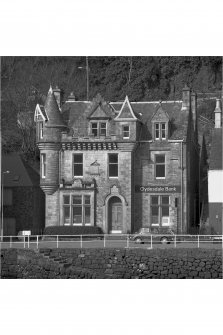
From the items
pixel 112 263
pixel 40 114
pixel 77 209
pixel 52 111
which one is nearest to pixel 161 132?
pixel 52 111

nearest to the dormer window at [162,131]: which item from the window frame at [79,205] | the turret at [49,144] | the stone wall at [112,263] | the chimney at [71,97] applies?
the window frame at [79,205]

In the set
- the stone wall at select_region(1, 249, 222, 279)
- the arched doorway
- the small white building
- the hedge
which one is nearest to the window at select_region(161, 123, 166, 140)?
the small white building

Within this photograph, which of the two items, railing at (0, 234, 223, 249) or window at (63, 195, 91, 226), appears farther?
window at (63, 195, 91, 226)

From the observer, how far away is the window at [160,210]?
146ft

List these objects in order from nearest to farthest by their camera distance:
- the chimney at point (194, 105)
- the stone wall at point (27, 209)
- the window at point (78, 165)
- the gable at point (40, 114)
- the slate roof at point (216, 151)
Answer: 1. the slate roof at point (216, 151)
2. the stone wall at point (27, 209)
3. the gable at point (40, 114)
4. the window at point (78, 165)
5. the chimney at point (194, 105)

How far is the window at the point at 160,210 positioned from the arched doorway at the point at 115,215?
1.58m

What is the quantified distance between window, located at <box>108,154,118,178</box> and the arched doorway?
1.15 m

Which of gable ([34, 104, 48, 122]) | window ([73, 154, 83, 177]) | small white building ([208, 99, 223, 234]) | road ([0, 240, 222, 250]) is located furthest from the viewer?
window ([73, 154, 83, 177])

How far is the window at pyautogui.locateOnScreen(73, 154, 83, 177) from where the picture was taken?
4531cm

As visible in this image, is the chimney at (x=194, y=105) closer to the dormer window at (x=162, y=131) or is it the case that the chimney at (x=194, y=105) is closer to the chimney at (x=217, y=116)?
the chimney at (x=217, y=116)

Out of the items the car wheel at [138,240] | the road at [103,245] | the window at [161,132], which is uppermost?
the window at [161,132]

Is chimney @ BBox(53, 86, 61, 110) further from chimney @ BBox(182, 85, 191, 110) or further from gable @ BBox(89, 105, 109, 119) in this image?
chimney @ BBox(182, 85, 191, 110)

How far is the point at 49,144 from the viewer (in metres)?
45.2

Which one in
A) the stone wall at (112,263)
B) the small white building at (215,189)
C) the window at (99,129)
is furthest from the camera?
the window at (99,129)
